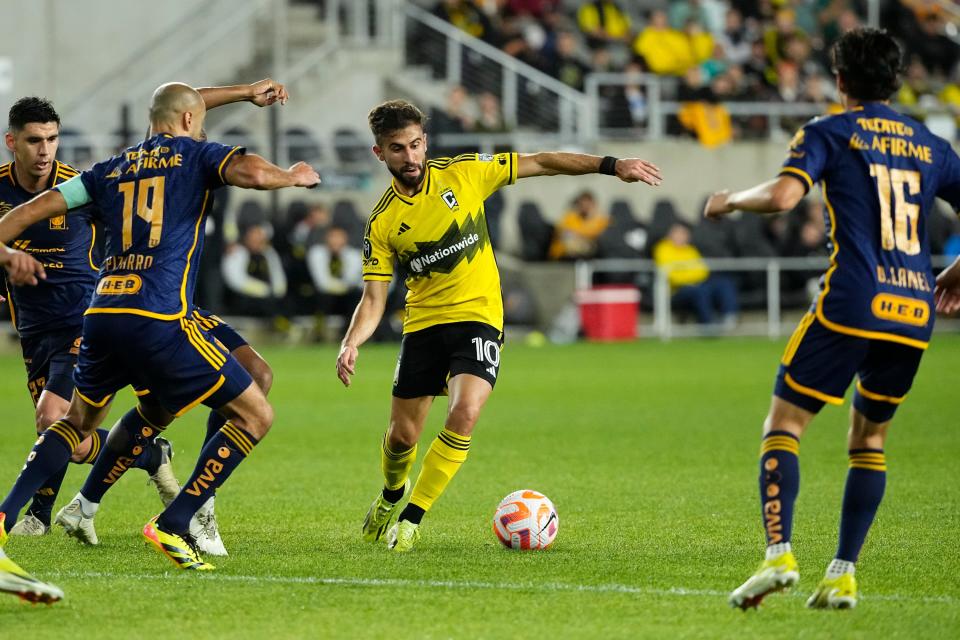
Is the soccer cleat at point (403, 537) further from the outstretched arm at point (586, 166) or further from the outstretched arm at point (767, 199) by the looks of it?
the outstretched arm at point (767, 199)

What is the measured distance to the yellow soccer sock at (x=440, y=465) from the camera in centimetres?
775

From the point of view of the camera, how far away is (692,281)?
2367 centimetres

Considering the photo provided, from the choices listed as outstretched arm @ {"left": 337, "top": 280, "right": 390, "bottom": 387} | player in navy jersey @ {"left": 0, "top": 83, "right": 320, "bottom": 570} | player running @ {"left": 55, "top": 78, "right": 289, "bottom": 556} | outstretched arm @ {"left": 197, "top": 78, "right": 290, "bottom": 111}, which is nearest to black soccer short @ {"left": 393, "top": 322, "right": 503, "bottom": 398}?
outstretched arm @ {"left": 337, "top": 280, "right": 390, "bottom": 387}

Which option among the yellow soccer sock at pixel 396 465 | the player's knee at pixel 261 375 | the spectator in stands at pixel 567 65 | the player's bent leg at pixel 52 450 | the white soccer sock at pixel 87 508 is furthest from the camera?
the spectator in stands at pixel 567 65

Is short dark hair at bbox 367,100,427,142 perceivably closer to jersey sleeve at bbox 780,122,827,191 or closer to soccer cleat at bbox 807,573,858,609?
jersey sleeve at bbox 780,122,827,191

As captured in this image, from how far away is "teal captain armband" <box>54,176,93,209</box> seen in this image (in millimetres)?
6918

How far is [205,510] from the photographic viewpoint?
7.52 metres

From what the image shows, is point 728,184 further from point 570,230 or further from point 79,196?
point 79,196

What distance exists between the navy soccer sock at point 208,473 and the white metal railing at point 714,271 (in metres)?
16.5

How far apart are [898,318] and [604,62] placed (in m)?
21.6

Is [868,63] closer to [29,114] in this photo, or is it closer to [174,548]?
[174,548]

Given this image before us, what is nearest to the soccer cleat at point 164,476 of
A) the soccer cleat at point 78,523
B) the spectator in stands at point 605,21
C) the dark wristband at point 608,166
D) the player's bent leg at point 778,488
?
the soccer cleat at point 78,523

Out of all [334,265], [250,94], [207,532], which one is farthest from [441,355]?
[334,265]

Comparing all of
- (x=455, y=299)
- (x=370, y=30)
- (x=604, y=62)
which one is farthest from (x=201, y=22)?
(x=455, y=299)
